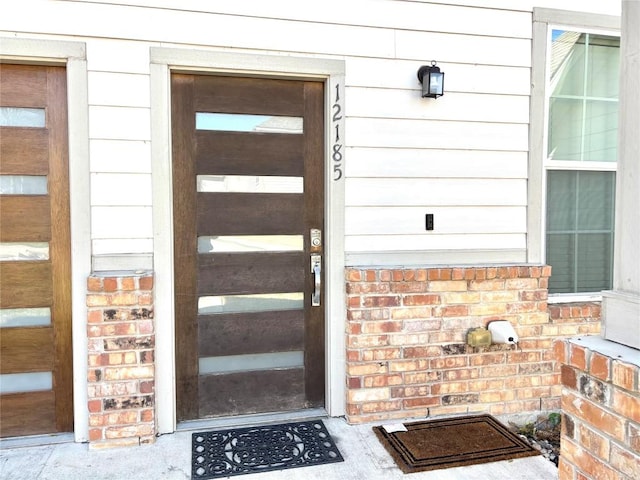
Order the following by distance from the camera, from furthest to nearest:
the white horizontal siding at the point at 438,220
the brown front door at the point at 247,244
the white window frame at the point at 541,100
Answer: the white window frame at the point at 541,100, the white horizontal siding at the point at 438,220, the brown front door at the point at 247,244

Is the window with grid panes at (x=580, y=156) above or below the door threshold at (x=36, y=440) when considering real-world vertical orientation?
above

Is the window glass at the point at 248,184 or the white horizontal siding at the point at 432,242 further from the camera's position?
the white horizontal siding at the point at 432,242

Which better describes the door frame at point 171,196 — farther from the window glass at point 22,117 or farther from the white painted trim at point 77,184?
the window glass at point 22,117

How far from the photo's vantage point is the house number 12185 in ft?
8.12

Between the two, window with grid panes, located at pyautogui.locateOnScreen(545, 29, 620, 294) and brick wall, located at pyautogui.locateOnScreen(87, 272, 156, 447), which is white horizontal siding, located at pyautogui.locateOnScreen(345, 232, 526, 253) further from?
brick wall, located at pyautogui.locateOnScreen(87, 272, 156, 447)

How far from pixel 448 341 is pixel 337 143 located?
1.39 m

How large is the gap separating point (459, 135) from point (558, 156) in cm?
74

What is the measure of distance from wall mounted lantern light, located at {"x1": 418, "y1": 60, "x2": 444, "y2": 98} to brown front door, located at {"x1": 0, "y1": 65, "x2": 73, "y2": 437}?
2.02 m

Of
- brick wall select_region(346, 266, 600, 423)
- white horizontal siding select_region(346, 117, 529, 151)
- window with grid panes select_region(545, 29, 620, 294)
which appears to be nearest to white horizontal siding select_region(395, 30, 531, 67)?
window with grid panes select_region(545, 29, 620, 294)

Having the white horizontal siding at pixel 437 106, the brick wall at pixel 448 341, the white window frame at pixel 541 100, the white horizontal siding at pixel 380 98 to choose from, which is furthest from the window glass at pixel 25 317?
the white window frame at pixel 541 100

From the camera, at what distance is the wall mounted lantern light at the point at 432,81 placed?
246 centimetres

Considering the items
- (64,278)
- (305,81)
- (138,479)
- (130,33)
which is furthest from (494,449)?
(130,33)

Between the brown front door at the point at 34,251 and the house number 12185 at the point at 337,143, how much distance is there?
1.48 metres

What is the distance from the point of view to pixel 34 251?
2.30 meters
